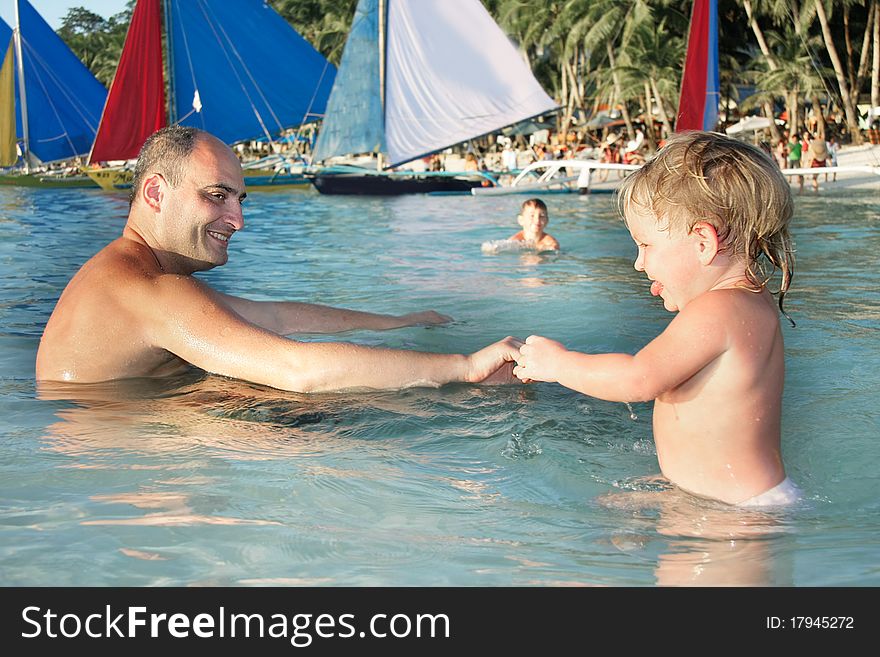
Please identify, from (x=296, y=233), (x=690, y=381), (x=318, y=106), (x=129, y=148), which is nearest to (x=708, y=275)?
(x=690, y=381)

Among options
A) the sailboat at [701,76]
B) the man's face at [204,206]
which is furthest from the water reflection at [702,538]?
the sailboat at [701,76]

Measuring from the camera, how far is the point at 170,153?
4047 mm

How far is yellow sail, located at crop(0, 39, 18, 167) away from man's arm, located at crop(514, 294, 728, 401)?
126ft

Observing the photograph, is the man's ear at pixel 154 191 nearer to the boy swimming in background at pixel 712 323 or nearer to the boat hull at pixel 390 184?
the boy swimming in background at pixel 712 323

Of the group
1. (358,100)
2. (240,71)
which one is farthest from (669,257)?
(240,71)

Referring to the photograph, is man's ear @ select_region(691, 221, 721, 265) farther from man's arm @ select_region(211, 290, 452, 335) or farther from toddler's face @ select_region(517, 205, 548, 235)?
toddler's face @ select_region(517, 205, 548, 235)

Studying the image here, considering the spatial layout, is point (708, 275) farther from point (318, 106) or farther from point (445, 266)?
point (318, 106)

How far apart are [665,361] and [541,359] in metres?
0.42

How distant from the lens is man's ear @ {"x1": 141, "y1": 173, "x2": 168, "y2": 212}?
13.4 ft

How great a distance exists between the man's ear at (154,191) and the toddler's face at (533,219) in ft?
27.1

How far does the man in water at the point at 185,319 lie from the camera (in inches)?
152

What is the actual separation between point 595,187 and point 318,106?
1253 cm

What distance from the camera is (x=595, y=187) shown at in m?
27.8

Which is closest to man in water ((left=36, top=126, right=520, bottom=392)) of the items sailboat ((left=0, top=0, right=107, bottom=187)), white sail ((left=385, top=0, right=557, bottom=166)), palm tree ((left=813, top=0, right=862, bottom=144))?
white sail ((left=385, top=0, right=557, bottom=166))
